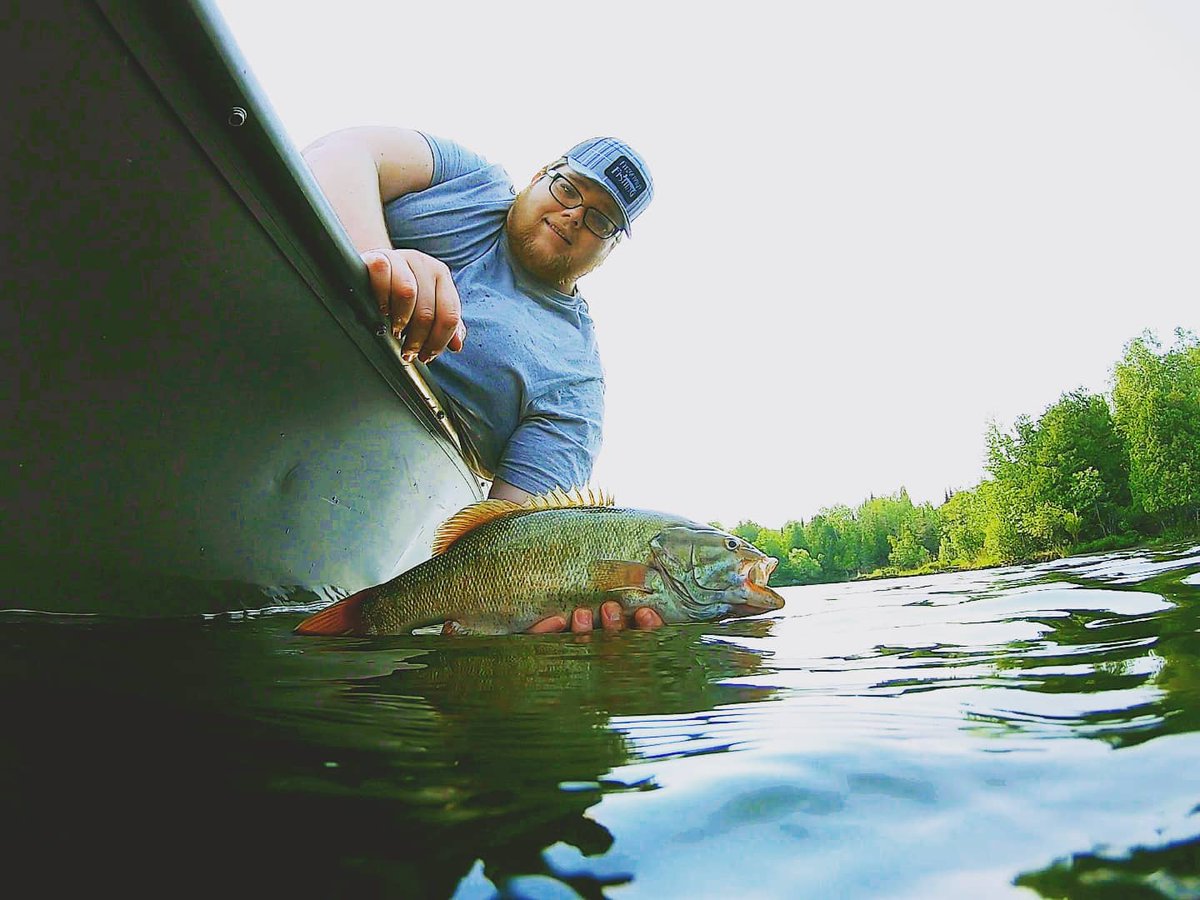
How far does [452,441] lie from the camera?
13.3 ft

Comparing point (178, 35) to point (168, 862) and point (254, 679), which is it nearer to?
point (254, 679)

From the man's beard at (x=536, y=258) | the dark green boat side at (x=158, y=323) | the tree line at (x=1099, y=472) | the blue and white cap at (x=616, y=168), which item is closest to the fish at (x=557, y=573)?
the dark green boat side at (x=158, y=323)

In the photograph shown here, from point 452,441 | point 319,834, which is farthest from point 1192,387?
point 319,834

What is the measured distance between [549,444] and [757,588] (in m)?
1.49

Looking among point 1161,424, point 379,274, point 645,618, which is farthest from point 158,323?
point 1161,424

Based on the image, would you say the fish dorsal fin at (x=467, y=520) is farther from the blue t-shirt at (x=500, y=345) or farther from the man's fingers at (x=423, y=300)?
the blue t-shirt at (x=500, y=345)

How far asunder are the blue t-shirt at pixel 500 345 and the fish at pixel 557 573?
38.7 inches

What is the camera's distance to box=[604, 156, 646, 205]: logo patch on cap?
4.45m

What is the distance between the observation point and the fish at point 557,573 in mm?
2629

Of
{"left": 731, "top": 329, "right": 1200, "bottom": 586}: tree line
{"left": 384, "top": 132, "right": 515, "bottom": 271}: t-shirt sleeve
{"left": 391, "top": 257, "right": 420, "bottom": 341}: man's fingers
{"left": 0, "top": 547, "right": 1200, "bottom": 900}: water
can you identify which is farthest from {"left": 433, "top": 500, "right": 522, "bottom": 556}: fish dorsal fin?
{"left": 731, "top": 329, "right": 1200, "bottom": 586}: tree line

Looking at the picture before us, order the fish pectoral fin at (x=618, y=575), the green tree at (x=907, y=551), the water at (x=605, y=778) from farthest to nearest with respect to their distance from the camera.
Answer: the green tree at (x=907, y=551) → the fish pectoral fin at (x=618, y=575) → the water at (x=605, y=778)

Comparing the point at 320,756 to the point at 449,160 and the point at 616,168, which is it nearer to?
the point at 449,160

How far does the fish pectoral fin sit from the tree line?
26.5 m

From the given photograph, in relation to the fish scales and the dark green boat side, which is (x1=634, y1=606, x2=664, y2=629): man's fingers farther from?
the dark green boat side
